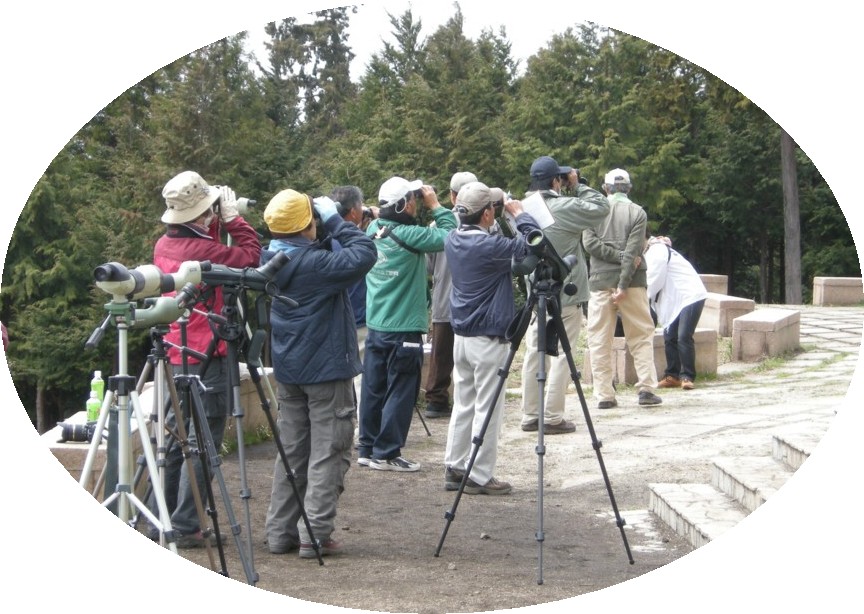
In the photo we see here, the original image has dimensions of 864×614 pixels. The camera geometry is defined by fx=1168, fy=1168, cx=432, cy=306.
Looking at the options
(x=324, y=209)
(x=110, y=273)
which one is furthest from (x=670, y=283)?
(x=110, y=273)

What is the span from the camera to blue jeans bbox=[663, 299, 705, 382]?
10398mm

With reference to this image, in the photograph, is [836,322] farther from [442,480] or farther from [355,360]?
[355,360]

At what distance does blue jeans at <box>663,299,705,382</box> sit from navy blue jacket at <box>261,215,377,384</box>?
5617 millimetres

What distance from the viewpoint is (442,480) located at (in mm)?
7176

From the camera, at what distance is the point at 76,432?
5973mm

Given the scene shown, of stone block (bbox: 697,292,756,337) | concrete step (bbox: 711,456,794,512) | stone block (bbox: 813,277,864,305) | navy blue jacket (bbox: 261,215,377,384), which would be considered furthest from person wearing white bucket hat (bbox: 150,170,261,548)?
stone block (bbox: 813,277,864,305)

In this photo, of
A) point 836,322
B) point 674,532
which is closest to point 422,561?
point 674,532

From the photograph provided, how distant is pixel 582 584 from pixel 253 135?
19021 millimetres

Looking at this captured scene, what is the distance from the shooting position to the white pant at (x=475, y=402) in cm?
648

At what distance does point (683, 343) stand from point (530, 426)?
259 centimetres


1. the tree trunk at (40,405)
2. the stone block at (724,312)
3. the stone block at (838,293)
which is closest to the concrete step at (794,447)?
the stone block at (724,312)

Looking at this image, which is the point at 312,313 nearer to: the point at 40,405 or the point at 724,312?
the point at 724,312

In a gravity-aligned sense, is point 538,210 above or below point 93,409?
above

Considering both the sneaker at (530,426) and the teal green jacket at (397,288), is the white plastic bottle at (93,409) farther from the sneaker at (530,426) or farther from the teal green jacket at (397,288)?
the sneaker at (530,426)
